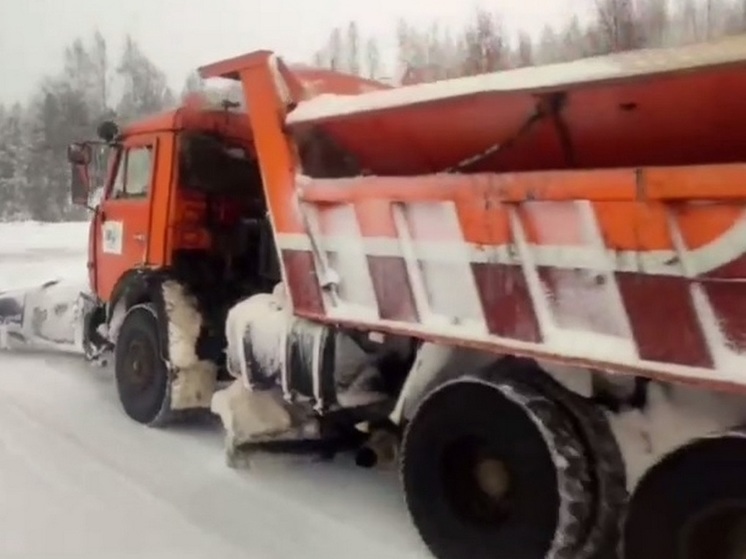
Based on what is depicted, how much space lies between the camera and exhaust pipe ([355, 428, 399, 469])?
416cm

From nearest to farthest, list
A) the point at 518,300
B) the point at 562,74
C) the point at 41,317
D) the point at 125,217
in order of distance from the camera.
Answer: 1. the point at 562,74
2. the point at 518,300
3. the point at 125,217
4. the point at 41,317

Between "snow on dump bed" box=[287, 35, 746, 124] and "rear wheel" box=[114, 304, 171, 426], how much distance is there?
2.19 m

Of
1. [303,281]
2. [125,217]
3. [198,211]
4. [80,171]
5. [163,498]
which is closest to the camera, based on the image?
[303,281]

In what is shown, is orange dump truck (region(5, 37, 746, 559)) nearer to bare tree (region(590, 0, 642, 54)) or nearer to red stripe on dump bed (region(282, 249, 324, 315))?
red stripe on dump bed (region(282, 249, 324, 315))

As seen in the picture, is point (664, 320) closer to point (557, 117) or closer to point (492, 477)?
point (557, 117)

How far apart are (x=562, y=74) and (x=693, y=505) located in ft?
4.22

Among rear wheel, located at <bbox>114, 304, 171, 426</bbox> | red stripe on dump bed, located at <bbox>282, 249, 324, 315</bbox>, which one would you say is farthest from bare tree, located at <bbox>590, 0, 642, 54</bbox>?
red stripe on dump bed, located at <bbox>282, 249, 324, 315</bbox>

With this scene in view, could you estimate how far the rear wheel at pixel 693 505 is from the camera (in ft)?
7.87

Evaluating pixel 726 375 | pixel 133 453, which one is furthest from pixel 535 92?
pixel 133 453

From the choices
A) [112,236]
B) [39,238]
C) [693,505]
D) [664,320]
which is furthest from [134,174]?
[39,238]

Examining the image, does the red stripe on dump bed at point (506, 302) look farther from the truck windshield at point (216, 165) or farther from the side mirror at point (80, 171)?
the side mirror at point (80, 171)

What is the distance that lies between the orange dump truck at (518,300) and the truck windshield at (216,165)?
1081 mm

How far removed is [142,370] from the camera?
530 cm

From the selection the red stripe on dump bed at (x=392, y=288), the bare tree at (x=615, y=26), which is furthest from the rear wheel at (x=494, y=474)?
the bare tree at (x=615, y=26)
